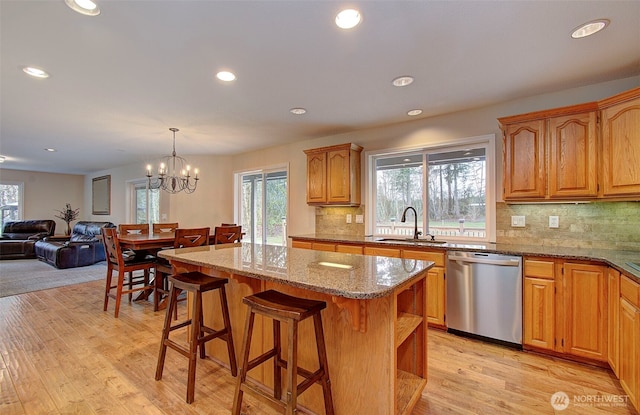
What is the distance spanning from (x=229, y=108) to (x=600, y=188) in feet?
11.9

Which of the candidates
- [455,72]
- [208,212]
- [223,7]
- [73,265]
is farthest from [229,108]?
[73,265]

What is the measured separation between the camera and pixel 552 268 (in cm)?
239

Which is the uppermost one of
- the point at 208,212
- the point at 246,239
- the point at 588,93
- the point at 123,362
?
the point at 588,93

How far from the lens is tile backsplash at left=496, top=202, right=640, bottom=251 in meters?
2.51

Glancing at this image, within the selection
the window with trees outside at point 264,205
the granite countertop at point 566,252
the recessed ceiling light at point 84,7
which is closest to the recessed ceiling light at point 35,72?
the recessed ceiling light at point 84,7

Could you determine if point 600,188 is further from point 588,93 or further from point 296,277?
point 296,277

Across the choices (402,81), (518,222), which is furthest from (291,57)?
(518,222)

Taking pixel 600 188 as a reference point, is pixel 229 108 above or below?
above

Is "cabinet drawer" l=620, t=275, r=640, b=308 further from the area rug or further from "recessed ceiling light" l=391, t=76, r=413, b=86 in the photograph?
the area rug

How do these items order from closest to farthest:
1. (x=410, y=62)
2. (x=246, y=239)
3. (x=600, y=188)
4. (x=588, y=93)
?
1. (x=410, y=62)
2. (x=600, y=188)
3. (x=588, y=93)
4. (x=246, y=239)

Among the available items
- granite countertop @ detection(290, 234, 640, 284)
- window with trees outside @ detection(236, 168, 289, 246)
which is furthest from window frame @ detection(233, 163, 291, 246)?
granite countertop @ detection(290, 234, 640, 284)

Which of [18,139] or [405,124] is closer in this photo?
[405,124]

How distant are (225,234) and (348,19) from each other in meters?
2.98

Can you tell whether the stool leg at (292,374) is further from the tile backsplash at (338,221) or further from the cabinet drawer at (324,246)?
the tile backsplash at (338,221)
